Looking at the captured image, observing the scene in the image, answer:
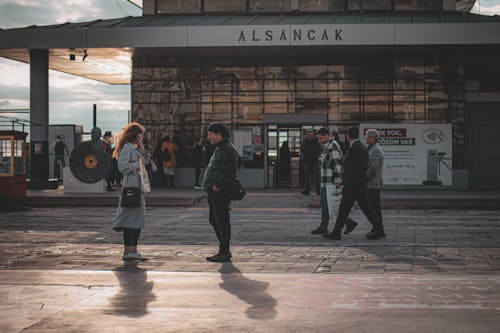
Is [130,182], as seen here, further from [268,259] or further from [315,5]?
[315,5]

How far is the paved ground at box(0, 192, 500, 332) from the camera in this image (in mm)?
6691

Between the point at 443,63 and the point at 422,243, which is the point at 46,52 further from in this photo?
the point at 422,243

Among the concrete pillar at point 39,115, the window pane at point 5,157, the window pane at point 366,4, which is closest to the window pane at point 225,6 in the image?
the window pane at point 366,4

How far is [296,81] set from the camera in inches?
1125

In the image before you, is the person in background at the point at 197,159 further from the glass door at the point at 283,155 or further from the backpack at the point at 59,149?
the backpack at the point at 59,149

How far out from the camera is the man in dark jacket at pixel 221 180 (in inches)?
401

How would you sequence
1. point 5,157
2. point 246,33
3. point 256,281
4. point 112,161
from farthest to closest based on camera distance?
point 246,33, point 112,161, point 5,157, point 256,281

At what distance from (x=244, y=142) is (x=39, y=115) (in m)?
7.02

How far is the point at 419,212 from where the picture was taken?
1852cm

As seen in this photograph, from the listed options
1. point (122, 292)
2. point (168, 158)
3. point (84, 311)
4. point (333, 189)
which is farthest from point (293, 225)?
point (168, 158)

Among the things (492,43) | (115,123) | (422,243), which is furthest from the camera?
(115,123)

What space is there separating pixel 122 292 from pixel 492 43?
19260 millimetres

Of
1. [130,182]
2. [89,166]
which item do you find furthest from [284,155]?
[130,182]

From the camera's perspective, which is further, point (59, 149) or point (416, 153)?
point (59, 149)
